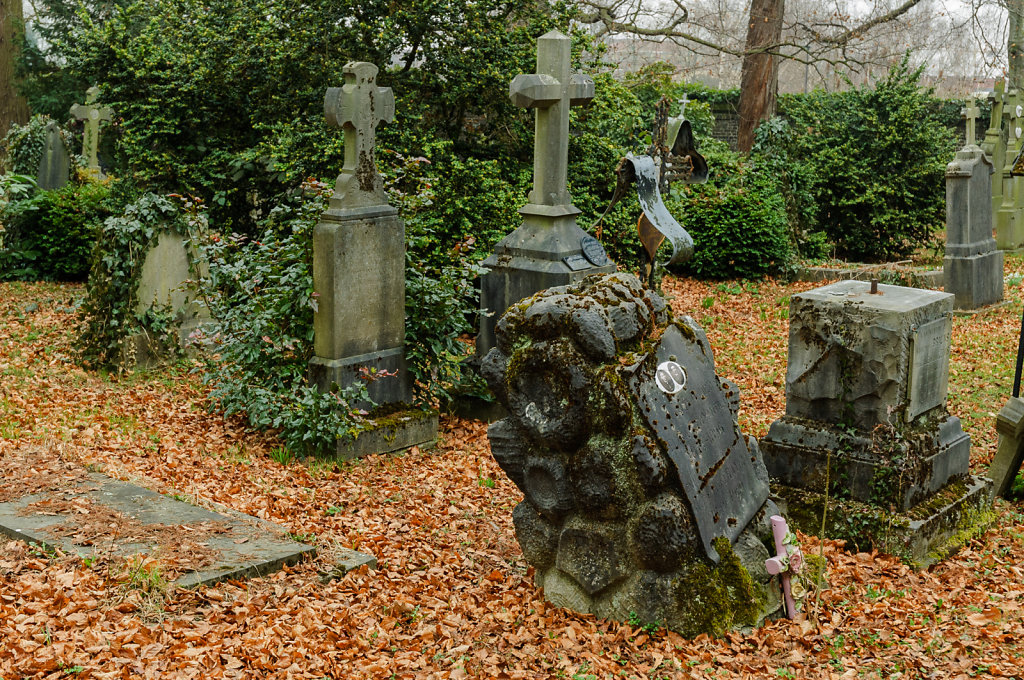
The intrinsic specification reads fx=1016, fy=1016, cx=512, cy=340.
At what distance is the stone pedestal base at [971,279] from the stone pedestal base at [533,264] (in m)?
6.02

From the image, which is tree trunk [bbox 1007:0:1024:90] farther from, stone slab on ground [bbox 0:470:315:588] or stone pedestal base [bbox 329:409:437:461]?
stone slab on ground [bbox 0:470:315:588]

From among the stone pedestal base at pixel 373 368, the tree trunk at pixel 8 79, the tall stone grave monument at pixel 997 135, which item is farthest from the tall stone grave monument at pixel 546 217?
the tree trunk at pixel 8 79

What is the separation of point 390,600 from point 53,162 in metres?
14.1

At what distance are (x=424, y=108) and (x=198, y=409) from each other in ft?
15.3

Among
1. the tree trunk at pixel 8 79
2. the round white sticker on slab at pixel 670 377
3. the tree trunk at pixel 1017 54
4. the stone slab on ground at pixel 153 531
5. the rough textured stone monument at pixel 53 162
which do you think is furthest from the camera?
the tree trunk at pixel 1017 54

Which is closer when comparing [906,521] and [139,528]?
[139,528]

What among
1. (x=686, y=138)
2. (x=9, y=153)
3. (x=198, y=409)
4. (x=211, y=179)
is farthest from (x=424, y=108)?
(x=9, y=153)

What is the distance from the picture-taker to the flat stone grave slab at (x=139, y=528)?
4.70 meters

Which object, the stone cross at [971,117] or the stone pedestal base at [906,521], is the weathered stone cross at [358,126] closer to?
the stone pedestal base at [906,521]

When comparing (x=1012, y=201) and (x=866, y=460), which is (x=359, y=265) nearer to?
(x=866, y=460)

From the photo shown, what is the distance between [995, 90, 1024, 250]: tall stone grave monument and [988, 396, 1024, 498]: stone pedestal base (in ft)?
34.9

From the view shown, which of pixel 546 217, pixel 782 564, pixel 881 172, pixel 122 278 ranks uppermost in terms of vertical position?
pixel 881 172

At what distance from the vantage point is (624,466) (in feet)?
14.0

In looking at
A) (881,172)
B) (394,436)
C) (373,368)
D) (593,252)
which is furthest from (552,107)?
(881,172)
